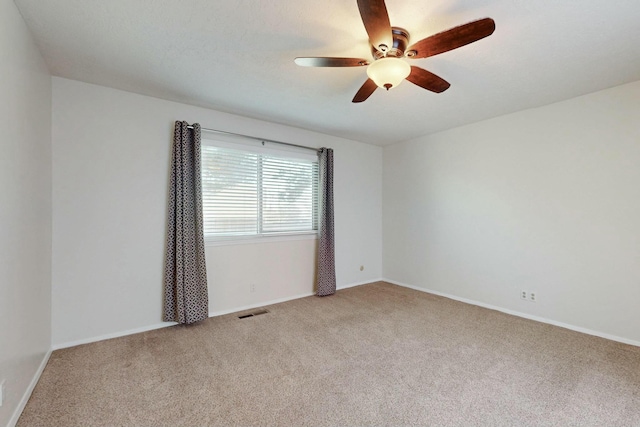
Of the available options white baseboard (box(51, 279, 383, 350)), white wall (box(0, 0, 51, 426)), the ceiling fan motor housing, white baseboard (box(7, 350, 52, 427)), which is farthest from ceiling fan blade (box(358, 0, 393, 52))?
white baseboard (box(51, 279, 383, 350))

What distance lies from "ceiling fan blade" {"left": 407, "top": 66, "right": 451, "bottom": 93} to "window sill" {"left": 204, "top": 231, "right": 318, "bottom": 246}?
258cm

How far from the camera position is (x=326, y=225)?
167 inches

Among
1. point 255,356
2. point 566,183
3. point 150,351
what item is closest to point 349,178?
point 566,183

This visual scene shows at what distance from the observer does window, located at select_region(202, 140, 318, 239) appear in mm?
3381

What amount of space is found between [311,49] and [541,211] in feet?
10.2

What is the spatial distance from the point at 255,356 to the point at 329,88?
2.59 metres

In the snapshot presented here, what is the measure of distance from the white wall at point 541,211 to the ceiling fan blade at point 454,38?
2.32 meters

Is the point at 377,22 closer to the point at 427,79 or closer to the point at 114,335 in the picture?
the point at 427,79

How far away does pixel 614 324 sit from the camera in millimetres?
2768

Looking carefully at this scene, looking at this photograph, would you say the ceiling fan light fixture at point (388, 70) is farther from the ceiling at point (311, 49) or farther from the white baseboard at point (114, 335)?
the white baseboard at point (114, 335)

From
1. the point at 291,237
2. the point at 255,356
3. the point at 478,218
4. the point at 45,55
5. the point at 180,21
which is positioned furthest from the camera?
the point at 291,237

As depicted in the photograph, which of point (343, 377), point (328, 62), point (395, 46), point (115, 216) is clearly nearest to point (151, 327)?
point (115, 216)

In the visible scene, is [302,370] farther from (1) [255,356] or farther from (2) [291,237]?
(2) [291,237]

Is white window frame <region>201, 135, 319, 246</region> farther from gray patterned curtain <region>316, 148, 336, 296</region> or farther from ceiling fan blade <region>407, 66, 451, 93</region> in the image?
ceiling fan blade <region>407, 66, 451, 93</region>
